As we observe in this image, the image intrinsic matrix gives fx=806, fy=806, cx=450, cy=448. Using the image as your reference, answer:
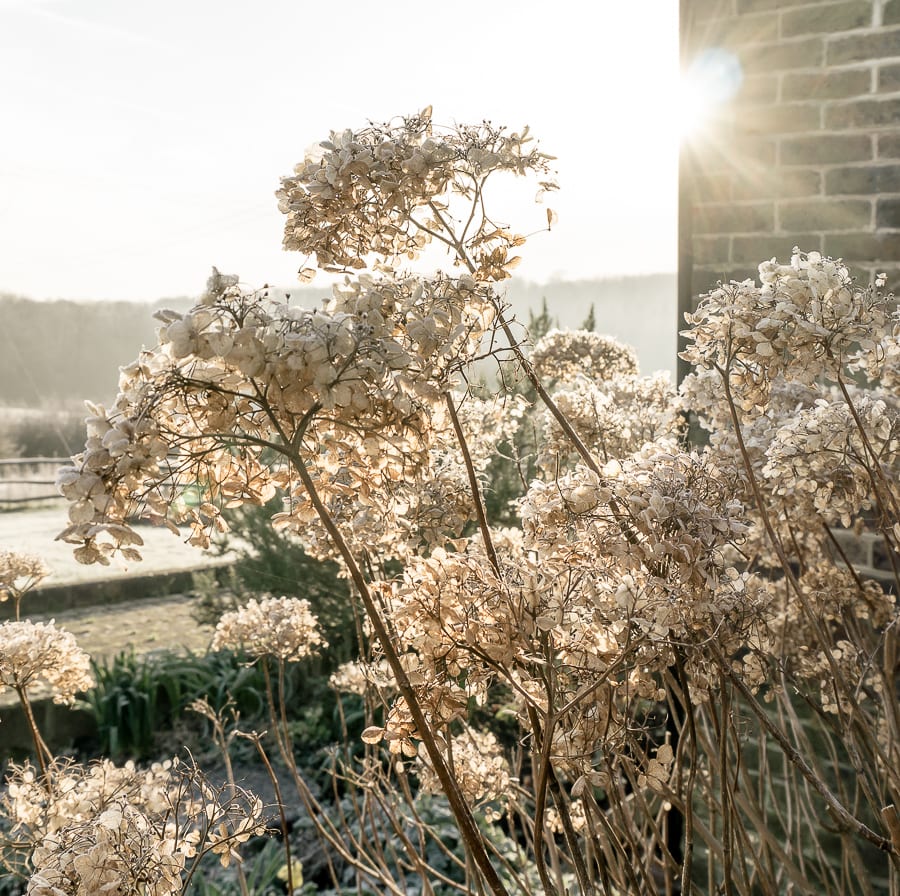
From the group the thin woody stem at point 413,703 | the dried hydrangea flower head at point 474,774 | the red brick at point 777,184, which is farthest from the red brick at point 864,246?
the thin woody stem at point 413,703

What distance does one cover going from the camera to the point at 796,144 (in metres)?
1.84

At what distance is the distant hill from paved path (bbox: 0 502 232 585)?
552 mm

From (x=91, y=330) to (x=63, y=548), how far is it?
111 cm

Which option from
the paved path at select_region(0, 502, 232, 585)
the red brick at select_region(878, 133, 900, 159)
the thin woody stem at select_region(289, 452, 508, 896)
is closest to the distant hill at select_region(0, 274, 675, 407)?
the paved path at select_region(0, 502, 232, 585)

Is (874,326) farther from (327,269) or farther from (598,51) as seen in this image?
(598,51)

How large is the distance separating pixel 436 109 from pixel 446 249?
16 cm

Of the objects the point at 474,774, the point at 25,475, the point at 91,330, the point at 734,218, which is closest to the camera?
the point at 474,774

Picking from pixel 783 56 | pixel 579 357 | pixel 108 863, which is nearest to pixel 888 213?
pixel 783 56

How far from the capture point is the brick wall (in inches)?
68.1

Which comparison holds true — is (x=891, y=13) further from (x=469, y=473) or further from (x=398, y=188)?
(x=469, y=473)

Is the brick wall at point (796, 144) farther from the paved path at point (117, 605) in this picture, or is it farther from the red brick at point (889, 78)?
the paved path at point (117, 605)

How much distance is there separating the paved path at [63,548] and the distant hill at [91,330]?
55 cm

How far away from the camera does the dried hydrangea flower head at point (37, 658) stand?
1.27 metres

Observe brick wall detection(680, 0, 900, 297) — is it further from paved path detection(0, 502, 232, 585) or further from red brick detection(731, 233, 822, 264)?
paved path detection(0, 502, 232, 585)
